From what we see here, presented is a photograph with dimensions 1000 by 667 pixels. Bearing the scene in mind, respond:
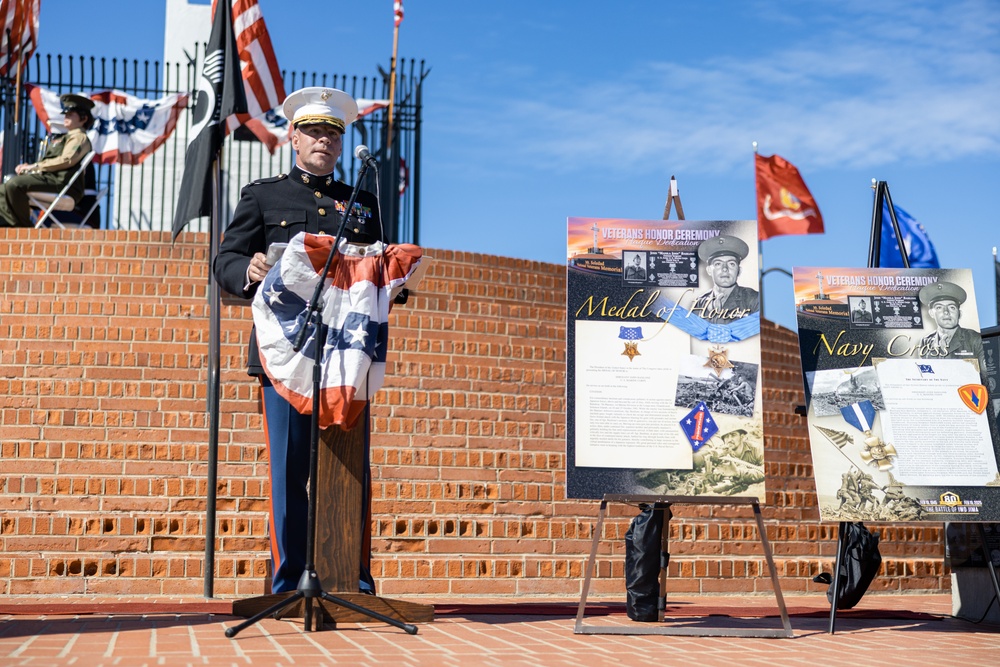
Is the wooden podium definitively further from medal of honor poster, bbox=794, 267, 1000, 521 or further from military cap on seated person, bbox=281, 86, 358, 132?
medal of honor poster, bbox=794, 267, 1000, 521

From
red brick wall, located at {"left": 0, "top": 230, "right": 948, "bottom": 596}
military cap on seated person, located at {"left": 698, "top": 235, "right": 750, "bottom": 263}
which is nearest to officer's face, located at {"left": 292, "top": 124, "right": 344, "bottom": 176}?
military cap on seated person, located at {"left": 698, "top": 235, "right": 750, "bottom": 263}

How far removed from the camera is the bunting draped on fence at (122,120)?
41.4ft

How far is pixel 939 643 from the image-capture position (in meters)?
5.44

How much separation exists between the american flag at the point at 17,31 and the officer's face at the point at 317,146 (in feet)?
27.1

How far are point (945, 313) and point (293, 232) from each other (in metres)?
3.27

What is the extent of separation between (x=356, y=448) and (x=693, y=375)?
1609 millimetres

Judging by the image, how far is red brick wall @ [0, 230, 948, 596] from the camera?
26.7ft

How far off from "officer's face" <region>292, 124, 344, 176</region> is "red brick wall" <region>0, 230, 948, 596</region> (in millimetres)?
3408

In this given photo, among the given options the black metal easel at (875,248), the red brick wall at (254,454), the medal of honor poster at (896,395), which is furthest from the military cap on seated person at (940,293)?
the red brick wall at (254,454)

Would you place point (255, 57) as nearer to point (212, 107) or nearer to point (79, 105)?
point (212, 107)

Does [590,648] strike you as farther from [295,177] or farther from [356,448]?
[295,177]

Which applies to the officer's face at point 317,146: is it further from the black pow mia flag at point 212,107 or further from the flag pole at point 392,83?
the flag pole at point 392,83

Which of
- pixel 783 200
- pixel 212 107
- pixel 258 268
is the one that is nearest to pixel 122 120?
pixel 212 107

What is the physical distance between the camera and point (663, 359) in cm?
566
